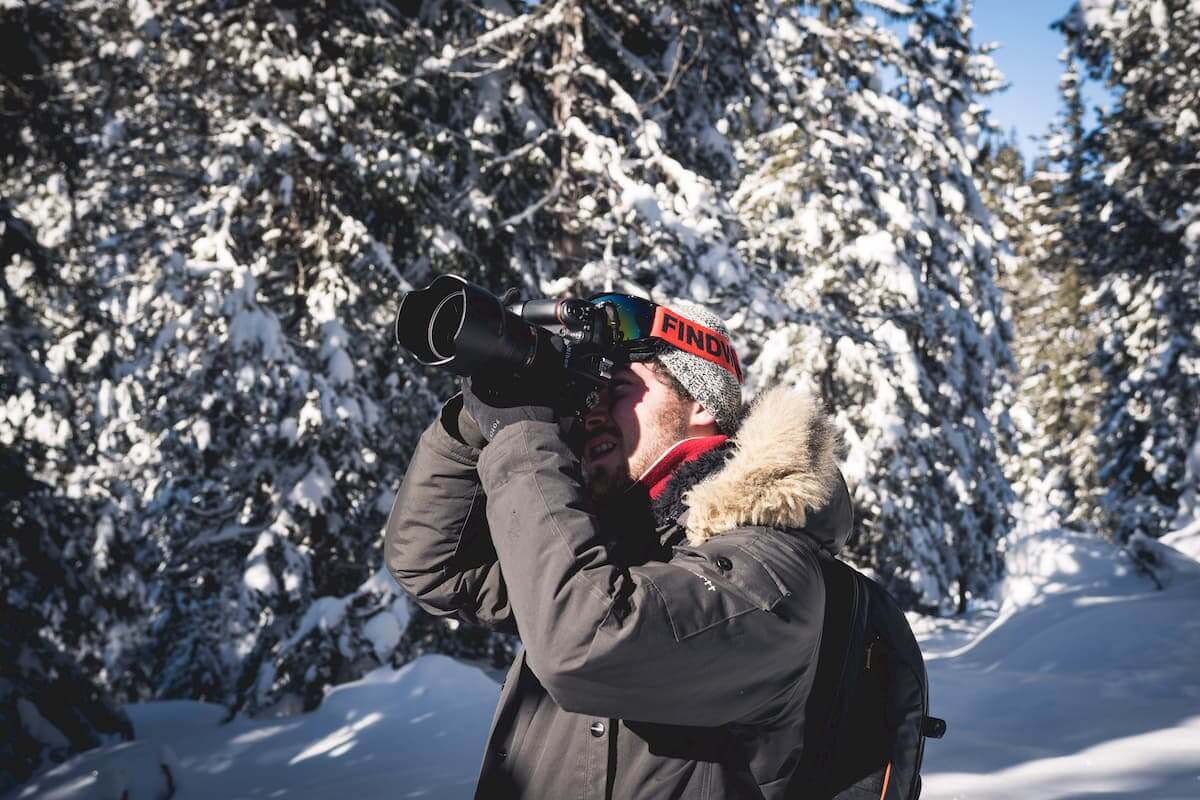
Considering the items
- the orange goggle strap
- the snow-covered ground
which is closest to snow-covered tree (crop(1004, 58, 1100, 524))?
the snow-covered ground

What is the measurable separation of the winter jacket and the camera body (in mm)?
126

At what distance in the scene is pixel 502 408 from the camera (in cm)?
159

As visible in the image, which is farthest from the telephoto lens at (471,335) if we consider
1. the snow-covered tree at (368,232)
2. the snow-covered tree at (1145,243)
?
the snow-covered tree at (1145,243)

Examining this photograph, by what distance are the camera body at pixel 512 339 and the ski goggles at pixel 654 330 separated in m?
0.03

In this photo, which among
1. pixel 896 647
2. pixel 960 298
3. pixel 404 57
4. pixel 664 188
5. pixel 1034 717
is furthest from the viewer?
pixel 960 298

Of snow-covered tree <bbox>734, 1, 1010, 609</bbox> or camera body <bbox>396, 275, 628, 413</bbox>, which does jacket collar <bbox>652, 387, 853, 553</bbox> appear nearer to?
camera body <bbox>396, 275, 628, 413</bbox>

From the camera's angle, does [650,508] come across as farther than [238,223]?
No

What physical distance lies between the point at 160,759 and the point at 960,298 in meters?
11.5

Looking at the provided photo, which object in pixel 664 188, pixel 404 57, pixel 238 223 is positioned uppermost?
pixel 404 57

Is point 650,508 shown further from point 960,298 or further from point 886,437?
point 960,298

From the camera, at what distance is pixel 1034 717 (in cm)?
516

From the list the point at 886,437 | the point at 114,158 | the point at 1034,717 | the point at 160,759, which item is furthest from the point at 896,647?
the point at 114,158

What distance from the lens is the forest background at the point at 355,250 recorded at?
7098 mm

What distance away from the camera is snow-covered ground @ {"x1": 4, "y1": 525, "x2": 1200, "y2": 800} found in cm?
397
